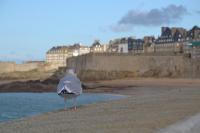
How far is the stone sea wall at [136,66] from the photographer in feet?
253

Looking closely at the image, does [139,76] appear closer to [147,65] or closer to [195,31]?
[147,65]

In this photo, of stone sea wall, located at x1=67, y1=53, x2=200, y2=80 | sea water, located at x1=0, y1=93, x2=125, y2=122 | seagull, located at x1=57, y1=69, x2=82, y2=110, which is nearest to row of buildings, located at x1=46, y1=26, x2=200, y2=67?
stone sea wall, located at x1=67, y1=53, x2=200, y2=80

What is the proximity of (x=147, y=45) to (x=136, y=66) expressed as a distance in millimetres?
48834

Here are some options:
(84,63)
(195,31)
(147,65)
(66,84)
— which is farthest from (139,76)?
(66,84)

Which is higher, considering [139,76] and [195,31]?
[195,31]

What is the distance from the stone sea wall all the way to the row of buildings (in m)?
11.7

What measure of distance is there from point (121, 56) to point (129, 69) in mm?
3139

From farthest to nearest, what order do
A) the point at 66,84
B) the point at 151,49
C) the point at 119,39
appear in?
the point at 119,39
the point at 151,49
the point at 66,84

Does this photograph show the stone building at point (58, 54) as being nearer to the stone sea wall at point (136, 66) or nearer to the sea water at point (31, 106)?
the stone sea wall at point (136, 66)

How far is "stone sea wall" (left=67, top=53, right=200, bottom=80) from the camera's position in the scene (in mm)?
77188

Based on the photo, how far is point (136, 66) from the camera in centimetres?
8444

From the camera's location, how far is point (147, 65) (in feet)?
274

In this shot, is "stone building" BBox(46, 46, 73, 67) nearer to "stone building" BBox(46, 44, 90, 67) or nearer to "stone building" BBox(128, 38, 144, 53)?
Result: "stone building" BBox(46, 44, 90, 67)

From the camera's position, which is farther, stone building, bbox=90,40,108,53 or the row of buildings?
stone building, bbox=90,40,108,53
